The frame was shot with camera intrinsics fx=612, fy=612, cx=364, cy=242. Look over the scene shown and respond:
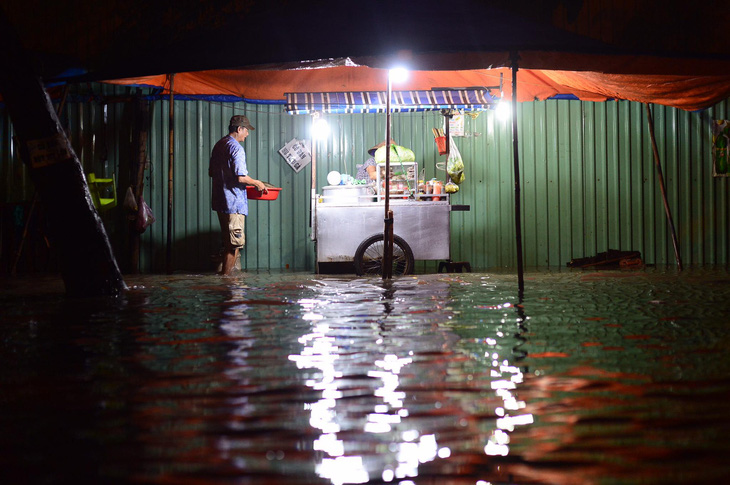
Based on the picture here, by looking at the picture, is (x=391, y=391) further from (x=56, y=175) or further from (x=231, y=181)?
(x=231, y=181)

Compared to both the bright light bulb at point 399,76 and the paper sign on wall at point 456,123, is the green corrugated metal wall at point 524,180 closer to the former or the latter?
the paper sign on wall at point 456,123

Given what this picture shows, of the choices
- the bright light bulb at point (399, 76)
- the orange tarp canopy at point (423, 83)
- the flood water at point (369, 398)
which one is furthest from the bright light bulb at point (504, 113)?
the flood water at point (369, 398)

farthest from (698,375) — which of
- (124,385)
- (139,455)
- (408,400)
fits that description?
(124,385)

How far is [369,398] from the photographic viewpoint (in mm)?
1790

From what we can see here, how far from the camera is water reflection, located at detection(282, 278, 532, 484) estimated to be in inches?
51.8

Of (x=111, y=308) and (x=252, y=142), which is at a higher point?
(x=252, y=142)

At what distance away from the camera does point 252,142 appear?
10.9m

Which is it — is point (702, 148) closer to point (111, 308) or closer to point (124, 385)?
point (111, 308)

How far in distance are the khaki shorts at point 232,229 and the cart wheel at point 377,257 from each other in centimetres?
161

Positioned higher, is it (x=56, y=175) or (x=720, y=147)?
(x=720, y=147)

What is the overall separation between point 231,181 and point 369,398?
6703 mm

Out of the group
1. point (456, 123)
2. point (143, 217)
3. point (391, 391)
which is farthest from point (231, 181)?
point (391, 391)

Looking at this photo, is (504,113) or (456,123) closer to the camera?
(456,123)

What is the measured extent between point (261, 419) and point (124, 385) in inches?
26.1
